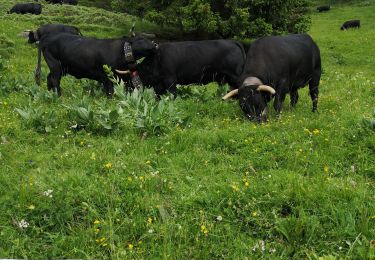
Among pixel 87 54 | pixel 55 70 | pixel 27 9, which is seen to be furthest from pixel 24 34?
pixel 87 54

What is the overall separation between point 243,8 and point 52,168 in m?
20.3

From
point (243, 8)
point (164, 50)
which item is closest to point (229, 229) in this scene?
point (164, 50)

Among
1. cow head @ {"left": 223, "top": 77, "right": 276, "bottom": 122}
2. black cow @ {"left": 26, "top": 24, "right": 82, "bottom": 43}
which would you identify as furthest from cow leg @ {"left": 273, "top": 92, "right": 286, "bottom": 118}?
black cow @ {"left": 26, "top": 24, "right": 82, "bottom": 43}

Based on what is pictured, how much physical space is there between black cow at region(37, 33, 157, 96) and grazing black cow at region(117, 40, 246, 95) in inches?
16.3

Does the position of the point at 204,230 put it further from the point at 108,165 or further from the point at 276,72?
the point at 276,72

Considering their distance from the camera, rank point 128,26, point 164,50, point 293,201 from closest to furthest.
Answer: point 293,201 → point 164,50 → point 128,26

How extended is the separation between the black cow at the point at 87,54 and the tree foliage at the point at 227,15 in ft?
42.4

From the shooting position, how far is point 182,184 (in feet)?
19.0

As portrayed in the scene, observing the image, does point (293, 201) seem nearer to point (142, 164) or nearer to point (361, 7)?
point (142, 164)

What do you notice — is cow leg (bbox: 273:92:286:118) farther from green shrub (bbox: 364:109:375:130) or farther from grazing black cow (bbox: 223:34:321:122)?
green shrub (bbox: 364:109:375:130)

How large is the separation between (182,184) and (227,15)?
74.0 ft

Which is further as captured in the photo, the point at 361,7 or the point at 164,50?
the point at 361,7

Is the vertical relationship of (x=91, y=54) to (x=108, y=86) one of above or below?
above

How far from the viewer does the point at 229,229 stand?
4.93 metres
